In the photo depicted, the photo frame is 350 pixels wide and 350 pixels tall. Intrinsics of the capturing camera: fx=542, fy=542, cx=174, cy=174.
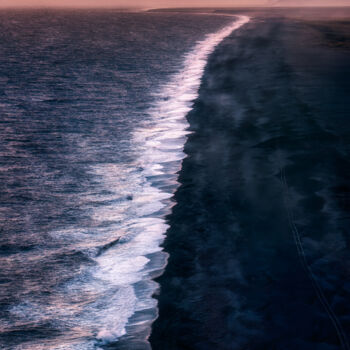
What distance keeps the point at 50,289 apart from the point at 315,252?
8.51 feet

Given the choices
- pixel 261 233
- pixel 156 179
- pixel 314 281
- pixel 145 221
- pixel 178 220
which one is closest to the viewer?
pixel 314 281

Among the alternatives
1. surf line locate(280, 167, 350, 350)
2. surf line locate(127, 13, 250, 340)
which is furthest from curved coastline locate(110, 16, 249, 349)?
surf line locate(280, 167, 350, 350)

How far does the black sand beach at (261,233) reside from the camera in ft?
14.2

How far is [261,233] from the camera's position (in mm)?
5855

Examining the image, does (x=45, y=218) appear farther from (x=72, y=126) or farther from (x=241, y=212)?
(x=72, y=126)

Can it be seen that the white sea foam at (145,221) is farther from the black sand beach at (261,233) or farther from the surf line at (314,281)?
the surf line at (314,281)

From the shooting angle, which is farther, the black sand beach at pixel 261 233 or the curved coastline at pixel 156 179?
the curved coastline at pixel 156 179

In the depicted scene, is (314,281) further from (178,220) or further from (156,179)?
(156,179)

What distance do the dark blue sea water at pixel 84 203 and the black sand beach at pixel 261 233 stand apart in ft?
1.00

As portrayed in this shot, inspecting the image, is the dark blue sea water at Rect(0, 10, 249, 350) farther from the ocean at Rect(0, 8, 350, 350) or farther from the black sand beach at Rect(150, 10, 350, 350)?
the black sand beach at Rect(150, 10, 350, 350)

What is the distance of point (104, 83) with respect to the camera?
1670 centimetres

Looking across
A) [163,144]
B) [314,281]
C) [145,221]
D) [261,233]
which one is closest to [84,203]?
[145,221]

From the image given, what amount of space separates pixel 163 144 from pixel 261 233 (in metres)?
4.14

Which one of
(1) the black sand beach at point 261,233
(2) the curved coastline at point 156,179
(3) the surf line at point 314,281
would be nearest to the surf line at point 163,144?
(2) the curved coastline at point 156,179
